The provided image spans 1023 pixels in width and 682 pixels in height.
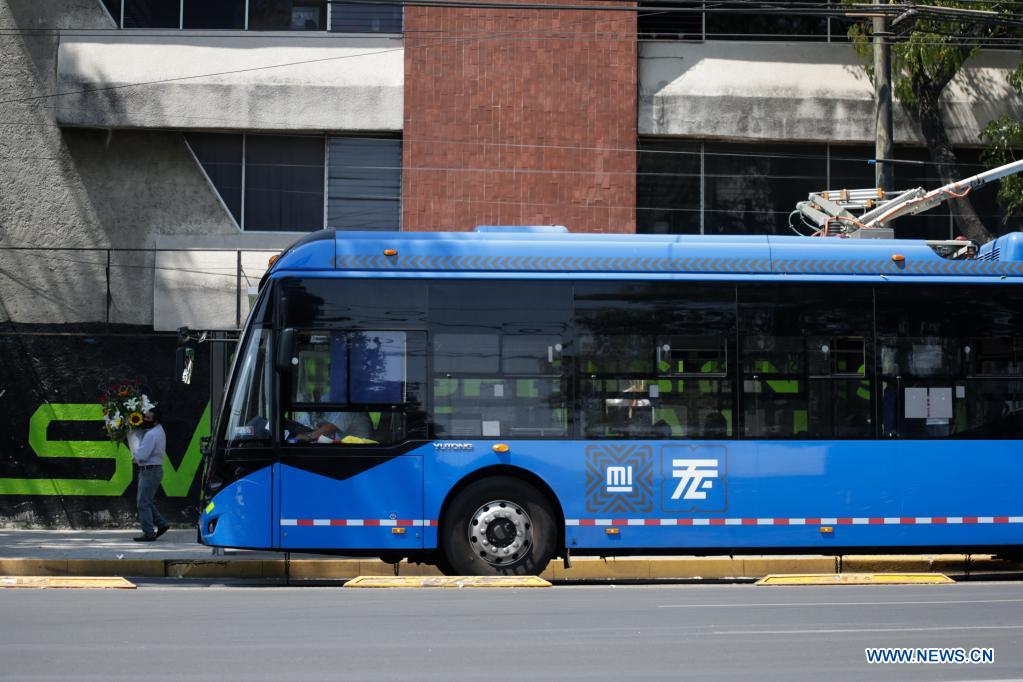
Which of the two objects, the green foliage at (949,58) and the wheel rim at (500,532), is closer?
the wheel rim at (500,532)

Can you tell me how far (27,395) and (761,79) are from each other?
40.5 feet

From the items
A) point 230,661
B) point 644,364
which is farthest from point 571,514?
point 230,661

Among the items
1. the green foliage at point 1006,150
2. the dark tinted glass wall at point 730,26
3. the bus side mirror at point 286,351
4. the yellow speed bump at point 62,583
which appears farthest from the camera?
the dark tinted glass wall at point 730,26

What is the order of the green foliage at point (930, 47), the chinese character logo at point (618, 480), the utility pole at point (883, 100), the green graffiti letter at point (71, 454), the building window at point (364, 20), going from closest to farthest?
1. the chinese character logo at point (618, 480)
2. the utility pole at point (883, 100)
3. the green foliage at point (930, 47)
4. the green graffiti letter at point (71, 454)
5. the building window at point (364, 20)

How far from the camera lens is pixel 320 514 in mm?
12711

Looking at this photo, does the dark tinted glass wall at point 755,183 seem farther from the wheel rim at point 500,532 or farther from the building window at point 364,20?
the wheel rim at point 500,532

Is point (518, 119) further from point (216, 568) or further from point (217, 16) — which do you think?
point (216, 568)

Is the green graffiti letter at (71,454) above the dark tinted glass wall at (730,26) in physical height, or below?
below

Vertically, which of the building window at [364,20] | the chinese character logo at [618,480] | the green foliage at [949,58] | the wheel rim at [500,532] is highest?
the building window at [364,20]

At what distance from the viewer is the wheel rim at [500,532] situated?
12789mm

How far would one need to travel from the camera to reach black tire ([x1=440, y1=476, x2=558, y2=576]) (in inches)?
504

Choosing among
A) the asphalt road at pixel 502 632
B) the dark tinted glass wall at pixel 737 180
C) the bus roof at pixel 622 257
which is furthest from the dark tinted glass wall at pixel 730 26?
the asphalt road at pixel 502 632

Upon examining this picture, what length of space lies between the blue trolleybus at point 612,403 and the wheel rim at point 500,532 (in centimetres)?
2

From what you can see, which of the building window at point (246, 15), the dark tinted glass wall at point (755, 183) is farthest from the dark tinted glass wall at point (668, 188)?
the building window at point (246, 15)
